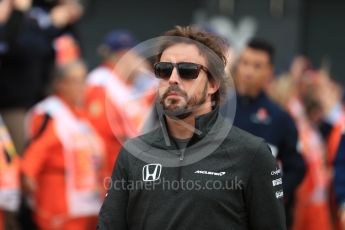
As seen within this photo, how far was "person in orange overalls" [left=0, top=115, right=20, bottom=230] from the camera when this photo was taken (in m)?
6.94

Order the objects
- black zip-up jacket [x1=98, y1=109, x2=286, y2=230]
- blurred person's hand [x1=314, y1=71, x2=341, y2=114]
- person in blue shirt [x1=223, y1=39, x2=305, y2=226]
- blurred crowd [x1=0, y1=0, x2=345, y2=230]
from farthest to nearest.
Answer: blurred person's hand [x1=314, y1=71, x2=341, y2=114] → blurred crowd [x1=0, y1=0, x2=345, y2=230] → person in blue shirt [x1=223, y1=39, x2=305, y2=226] → black zip-up jacket [x1=98, y1=109, x2=286, y2=230]

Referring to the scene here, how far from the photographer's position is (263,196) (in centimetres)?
406

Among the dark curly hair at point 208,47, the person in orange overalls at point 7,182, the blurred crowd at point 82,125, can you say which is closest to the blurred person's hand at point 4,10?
the blurred crowd at point 82,125

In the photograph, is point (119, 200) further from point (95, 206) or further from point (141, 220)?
point (95, 206)

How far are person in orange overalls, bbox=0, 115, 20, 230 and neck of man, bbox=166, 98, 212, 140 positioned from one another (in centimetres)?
302

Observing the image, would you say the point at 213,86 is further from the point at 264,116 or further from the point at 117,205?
the point at 264,116


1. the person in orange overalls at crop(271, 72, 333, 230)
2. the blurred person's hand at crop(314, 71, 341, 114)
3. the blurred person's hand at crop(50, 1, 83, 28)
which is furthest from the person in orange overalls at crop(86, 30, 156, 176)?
the blurred person's hand at crop(314, 71, 341, 114)

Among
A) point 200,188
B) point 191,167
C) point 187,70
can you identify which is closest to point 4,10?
point 187,70

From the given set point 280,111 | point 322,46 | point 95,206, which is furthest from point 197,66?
point 322,46

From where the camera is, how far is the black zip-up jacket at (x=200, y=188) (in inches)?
158

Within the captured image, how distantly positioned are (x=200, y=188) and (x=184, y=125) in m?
0.34

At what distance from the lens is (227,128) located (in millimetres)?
4215

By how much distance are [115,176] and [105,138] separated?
443 cm

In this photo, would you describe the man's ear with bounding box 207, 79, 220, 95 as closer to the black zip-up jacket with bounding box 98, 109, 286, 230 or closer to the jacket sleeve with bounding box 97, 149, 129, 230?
the black zip-up jacket with bounding box 98, 109, 286, 230
